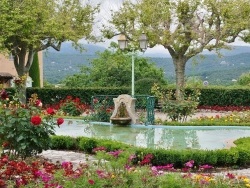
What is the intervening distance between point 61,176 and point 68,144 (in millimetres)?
4843

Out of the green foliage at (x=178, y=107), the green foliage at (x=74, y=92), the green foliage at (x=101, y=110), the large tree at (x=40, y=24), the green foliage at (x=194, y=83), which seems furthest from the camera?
the green foliage at (x=194, y=83)

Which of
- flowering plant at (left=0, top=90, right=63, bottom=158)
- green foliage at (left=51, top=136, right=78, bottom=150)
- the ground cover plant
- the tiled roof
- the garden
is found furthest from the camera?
the tiled roof

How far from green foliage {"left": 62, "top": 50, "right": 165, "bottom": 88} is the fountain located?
858 inches

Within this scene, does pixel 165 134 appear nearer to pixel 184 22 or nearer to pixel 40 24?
pixel 184 22

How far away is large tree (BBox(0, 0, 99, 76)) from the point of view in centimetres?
2397

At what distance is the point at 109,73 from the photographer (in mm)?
40406

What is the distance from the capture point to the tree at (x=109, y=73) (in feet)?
130

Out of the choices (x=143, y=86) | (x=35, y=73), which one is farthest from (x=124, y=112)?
(x=35, y=73)

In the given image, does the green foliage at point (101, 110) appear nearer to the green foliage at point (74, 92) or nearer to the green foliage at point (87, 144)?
the green foliage at point (87, 144)

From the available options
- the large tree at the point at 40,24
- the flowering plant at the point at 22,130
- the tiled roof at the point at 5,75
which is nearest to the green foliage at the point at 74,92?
the large tree at the point at 40,24

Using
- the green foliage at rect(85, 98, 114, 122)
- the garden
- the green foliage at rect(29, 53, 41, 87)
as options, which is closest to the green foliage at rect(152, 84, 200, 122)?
the green foliage at rect(85, 98, 114, 122)

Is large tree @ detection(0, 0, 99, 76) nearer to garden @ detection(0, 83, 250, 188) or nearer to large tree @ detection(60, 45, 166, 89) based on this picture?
large tree @ detection(60, 45, 166, 89)

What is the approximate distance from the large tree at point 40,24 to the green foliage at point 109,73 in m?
10.7

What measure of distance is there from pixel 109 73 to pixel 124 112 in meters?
24.7
